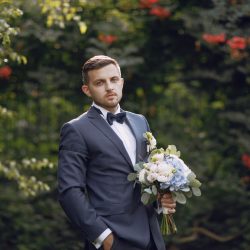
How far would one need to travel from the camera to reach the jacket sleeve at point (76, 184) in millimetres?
4164

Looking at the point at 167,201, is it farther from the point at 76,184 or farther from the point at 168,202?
the point at 76,184

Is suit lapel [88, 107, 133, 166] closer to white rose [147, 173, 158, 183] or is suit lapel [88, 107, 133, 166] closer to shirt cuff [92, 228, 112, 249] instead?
white rose [147, 173, 158, 183]

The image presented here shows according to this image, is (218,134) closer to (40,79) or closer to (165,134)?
(165,134)

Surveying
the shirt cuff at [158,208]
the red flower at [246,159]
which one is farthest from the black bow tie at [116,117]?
the red flower at [246,159]

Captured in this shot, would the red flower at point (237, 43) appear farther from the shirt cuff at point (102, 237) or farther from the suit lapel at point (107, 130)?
the shirt cuff at point (102, 237)

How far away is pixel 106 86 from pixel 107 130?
237mm

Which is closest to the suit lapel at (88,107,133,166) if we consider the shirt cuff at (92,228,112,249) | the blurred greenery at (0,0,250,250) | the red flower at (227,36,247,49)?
the shirt cuff at (92,228,112,249)

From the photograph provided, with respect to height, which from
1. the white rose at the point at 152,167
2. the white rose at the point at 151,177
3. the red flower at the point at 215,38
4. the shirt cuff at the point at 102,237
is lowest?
the shirt cuff at the point at 102,237

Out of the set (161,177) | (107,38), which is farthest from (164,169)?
(107,38)

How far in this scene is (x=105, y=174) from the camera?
14.1 ft

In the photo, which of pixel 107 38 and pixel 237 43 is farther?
pixel 107 38

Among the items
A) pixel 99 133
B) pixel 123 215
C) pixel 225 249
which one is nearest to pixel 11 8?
pixel 99 133

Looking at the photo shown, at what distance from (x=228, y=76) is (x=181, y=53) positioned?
21.7 inches

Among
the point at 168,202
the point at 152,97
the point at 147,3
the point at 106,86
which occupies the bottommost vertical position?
the point at 152,97
